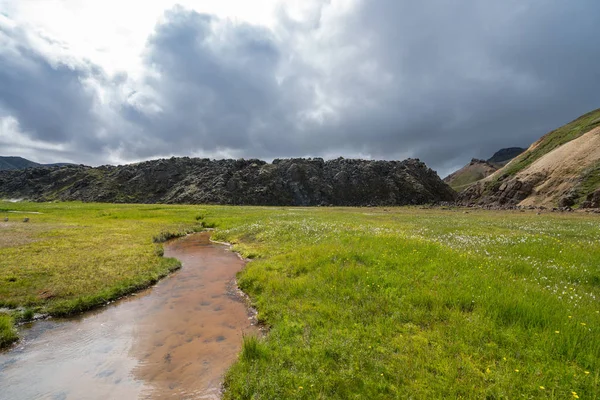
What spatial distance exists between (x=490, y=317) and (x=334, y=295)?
210 inches

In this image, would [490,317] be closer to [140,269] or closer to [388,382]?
[388,382]

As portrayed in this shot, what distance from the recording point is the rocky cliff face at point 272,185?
6496 inches

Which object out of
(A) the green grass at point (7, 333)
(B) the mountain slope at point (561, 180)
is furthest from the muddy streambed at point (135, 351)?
(B) the mountain slope at point (561, 180)

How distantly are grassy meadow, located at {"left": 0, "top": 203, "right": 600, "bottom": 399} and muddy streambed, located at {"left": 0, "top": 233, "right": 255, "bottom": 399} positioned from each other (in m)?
1.21

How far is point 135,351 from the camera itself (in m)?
9.92

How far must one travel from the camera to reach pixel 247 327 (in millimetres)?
11695

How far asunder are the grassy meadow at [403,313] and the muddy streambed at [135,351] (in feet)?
3.95

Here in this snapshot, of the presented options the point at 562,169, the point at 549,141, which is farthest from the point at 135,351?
the point at 549,141

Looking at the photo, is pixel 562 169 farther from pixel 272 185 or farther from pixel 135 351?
pixel 272 185

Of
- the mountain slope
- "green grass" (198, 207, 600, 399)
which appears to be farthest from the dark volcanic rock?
"green grass" (198, 207, 600, 399)

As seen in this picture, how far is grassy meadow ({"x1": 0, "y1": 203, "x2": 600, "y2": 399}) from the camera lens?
689 cm

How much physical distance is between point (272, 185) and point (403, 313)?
162 meters

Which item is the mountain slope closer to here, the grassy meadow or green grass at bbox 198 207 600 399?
the grassy meadow

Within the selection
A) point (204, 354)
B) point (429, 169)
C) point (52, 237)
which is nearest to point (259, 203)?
point (429, 169)
